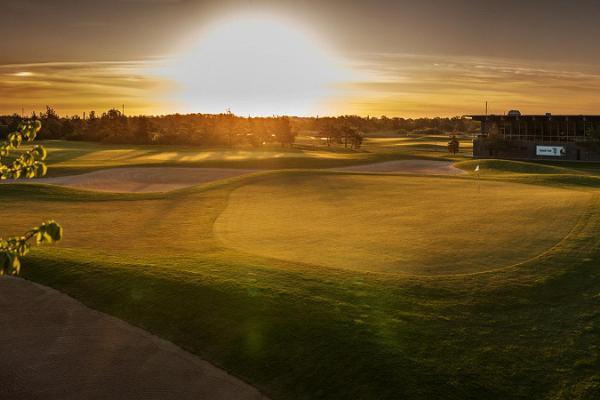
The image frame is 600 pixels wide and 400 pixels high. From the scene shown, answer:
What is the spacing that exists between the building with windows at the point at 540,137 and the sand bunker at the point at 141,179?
175 ft

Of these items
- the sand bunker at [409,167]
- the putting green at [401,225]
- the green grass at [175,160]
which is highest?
the green grass at [175,160]

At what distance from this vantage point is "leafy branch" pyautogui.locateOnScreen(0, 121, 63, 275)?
319 inches

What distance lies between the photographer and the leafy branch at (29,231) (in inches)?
319

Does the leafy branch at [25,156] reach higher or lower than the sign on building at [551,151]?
higher

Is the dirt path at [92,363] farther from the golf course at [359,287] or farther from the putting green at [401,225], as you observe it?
the putting green at [401,225]

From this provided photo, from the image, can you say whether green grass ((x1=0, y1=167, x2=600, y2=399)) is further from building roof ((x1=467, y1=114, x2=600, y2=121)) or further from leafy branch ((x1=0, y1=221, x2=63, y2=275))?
building roof ((x1=467, y1=114, x2=600, y2=121))

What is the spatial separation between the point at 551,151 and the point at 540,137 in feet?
11.3

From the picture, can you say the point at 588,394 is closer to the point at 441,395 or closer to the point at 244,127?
the point at 441,395

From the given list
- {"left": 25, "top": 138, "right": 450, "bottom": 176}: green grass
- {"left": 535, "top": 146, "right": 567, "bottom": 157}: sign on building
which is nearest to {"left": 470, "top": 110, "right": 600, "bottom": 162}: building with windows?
{"left": 535, "top": 146, "right": 567, "bottom": 157}: sign on building

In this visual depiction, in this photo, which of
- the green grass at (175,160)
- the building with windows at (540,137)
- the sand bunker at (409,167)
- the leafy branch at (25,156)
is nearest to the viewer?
the leafy branch at (25,156)

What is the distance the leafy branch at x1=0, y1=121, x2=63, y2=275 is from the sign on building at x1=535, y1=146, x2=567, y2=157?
101037 millimetres

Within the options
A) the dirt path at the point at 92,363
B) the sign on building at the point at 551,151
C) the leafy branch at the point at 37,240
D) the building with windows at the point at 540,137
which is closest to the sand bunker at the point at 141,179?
the dirt path at the point at 92,363

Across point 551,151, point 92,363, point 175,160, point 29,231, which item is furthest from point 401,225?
point 551,151

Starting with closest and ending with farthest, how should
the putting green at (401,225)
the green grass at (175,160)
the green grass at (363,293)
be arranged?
the green grass at (363,293)
the putting green at (401,225)
the green grass at (175,160)
